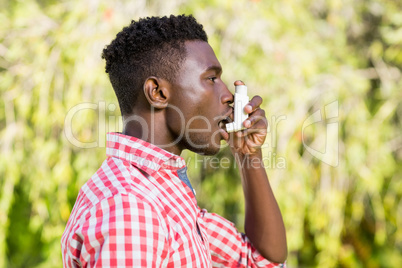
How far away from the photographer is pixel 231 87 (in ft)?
9.64

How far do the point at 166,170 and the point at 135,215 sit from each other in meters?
0.27

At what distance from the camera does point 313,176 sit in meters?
3.22

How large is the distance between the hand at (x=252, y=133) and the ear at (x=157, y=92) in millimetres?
243

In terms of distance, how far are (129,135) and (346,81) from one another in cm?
215

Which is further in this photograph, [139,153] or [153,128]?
[153,128]

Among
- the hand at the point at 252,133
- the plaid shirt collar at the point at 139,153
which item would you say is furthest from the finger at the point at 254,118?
the plaid shirt collar at the point at 139,153

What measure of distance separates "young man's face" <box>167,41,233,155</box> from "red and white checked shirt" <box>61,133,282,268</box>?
95 millimetres

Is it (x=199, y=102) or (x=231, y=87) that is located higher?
(x=231, y=87)

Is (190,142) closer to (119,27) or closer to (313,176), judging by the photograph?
(119,27)

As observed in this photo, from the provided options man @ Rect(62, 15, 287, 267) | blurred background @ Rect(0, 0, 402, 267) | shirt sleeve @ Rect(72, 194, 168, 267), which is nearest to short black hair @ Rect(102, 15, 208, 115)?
man @ Rect(62, 15, 287, 267)

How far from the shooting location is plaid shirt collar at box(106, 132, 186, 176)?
1131mm

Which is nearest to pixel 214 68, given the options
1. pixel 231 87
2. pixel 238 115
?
pixel 238 115

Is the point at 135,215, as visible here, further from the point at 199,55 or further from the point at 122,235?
the point at 199,55

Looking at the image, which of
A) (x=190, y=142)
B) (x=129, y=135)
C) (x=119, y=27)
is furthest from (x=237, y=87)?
(x=119, y=27)
